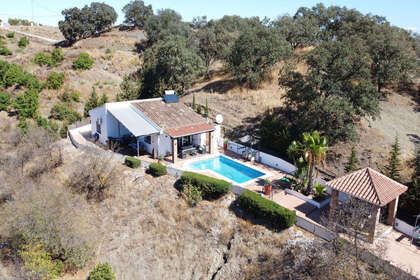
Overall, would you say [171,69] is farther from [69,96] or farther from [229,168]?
[229,168]

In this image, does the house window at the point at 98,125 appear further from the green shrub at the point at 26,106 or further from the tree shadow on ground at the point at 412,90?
the tree shadow on ground at the point at 412,90

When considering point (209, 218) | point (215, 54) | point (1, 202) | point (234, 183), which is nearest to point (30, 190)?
point (1, 202)

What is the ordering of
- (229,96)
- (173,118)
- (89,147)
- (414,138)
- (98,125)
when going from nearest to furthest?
(173,118), (89,147), (98,125), (414,138), (229,96)

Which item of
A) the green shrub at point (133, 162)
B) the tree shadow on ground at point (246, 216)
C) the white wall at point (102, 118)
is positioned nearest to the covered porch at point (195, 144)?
the green shrub at point (133, 162)

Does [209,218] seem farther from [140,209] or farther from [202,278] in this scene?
[140,209]

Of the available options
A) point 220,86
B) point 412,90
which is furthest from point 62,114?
point 412,90

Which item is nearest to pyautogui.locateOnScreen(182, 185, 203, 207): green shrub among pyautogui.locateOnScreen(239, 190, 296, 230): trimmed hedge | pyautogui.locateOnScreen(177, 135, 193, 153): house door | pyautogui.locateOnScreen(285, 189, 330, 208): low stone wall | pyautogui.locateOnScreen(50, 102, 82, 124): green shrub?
pyautogui.locateOnScreen(239, 190, 296, 230): trimmed hedge
